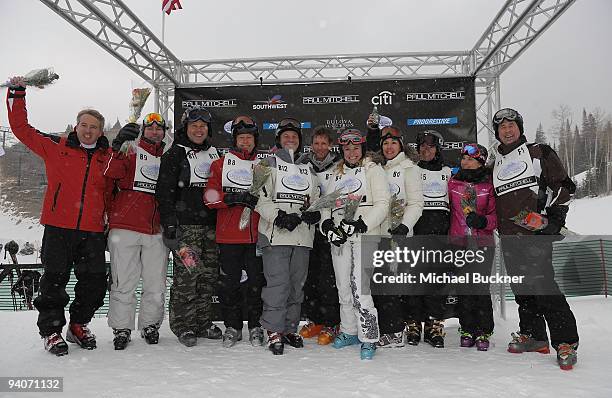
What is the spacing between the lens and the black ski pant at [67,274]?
390cm

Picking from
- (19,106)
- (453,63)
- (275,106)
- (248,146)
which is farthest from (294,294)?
(453,63)

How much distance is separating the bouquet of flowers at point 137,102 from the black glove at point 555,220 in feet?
13.9

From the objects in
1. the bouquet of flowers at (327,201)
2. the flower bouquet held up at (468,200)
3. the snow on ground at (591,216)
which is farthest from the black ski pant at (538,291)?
the snow on ground at (591,216)

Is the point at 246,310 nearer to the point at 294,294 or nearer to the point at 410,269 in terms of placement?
the point at 294,294

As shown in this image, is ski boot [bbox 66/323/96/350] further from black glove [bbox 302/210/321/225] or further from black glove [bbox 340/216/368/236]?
black glove [bbox 340/216/368/236]

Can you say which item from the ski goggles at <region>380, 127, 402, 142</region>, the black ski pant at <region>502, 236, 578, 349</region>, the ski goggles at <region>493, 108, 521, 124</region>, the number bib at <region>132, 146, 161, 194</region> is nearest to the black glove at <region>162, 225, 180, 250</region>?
the number bib at <region>132, 146, 161, 194</region>

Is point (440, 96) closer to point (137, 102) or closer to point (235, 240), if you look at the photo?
point (235, 240)

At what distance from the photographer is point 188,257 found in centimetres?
418

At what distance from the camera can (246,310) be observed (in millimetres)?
4359

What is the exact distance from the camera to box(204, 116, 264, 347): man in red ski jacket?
4164 mm

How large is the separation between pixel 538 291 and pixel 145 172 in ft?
13.1

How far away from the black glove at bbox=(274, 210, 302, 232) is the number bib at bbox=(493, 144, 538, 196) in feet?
6.50

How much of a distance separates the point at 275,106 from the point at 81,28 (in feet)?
9.63

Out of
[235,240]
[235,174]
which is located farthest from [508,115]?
[235,240]
